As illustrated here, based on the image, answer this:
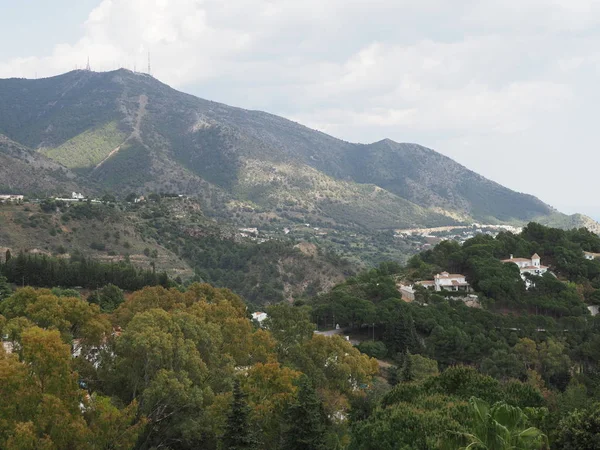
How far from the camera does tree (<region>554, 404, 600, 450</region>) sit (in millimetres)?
12031

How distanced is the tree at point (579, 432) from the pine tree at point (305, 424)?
20.1 feet

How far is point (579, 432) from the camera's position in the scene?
1208 cm

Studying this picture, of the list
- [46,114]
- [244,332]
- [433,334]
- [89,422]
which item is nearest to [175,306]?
[244,332]

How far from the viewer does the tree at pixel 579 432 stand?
12.0m

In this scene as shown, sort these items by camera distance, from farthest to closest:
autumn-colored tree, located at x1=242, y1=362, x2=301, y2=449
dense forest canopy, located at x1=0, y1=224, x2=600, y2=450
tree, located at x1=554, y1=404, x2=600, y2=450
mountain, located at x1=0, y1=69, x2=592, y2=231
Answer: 1. mountain, located at x1=0, y1=69, x2=592, y2=231
2. autumn-colored tree, located at x1=242, y1=362, x2=301, y2=449
3. dense forest canopy, located at x1=0, y1=224, x2=600, y2=450
4. tree, located at x1=554, y1=404, x2=600, y2=450

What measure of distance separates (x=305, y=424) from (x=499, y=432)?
607 cm

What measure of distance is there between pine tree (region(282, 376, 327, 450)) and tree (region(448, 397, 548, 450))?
4958 millimetres

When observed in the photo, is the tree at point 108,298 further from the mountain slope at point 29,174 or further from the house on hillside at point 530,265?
the mountain slope at point 29,174

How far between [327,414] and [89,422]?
8721 mm

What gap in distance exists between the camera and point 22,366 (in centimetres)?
1284

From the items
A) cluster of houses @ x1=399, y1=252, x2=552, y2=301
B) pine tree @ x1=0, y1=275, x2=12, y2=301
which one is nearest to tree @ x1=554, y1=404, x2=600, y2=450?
pine tree @ x1=0, y1=275, x2=12, y2=301

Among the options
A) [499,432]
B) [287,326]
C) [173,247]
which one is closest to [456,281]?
[287,326]

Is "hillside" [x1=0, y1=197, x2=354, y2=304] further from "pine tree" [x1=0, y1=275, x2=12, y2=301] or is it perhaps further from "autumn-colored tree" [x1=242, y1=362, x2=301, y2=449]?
"autumn-colored tree" [x1=242, y1=362, x2=301, y2=449]

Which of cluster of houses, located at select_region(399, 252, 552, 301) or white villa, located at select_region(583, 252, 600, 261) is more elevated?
white villa, located at select_region(583, 252, 600, 261)
